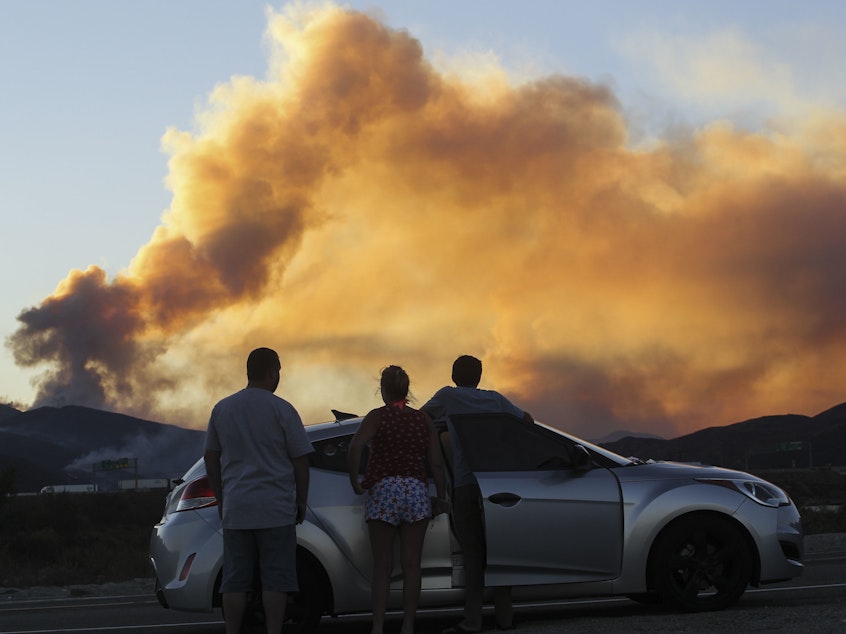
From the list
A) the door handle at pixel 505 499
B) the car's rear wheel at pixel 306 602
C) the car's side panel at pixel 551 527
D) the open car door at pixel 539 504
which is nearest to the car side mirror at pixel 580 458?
the open car door at pixel 539 504

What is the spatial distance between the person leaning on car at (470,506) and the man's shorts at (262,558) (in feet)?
6.06

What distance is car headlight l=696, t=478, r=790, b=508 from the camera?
368 inches

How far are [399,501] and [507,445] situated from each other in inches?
55.6

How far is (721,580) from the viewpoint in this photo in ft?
30.2

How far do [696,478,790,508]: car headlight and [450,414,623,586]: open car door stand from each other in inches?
34.8

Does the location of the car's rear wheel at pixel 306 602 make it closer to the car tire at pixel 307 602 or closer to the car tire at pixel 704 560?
the car tire at pixel 307 602

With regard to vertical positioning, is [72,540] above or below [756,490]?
above

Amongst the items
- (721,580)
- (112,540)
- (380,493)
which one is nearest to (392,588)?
(380,493)

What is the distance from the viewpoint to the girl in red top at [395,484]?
795cm

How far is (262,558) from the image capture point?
7.09 metres

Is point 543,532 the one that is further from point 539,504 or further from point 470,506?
point 470,506

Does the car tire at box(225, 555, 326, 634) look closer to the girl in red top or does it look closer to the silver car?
the silver car

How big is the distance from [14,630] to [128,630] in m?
1.11

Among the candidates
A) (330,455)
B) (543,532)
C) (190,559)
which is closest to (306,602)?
(190,559)
